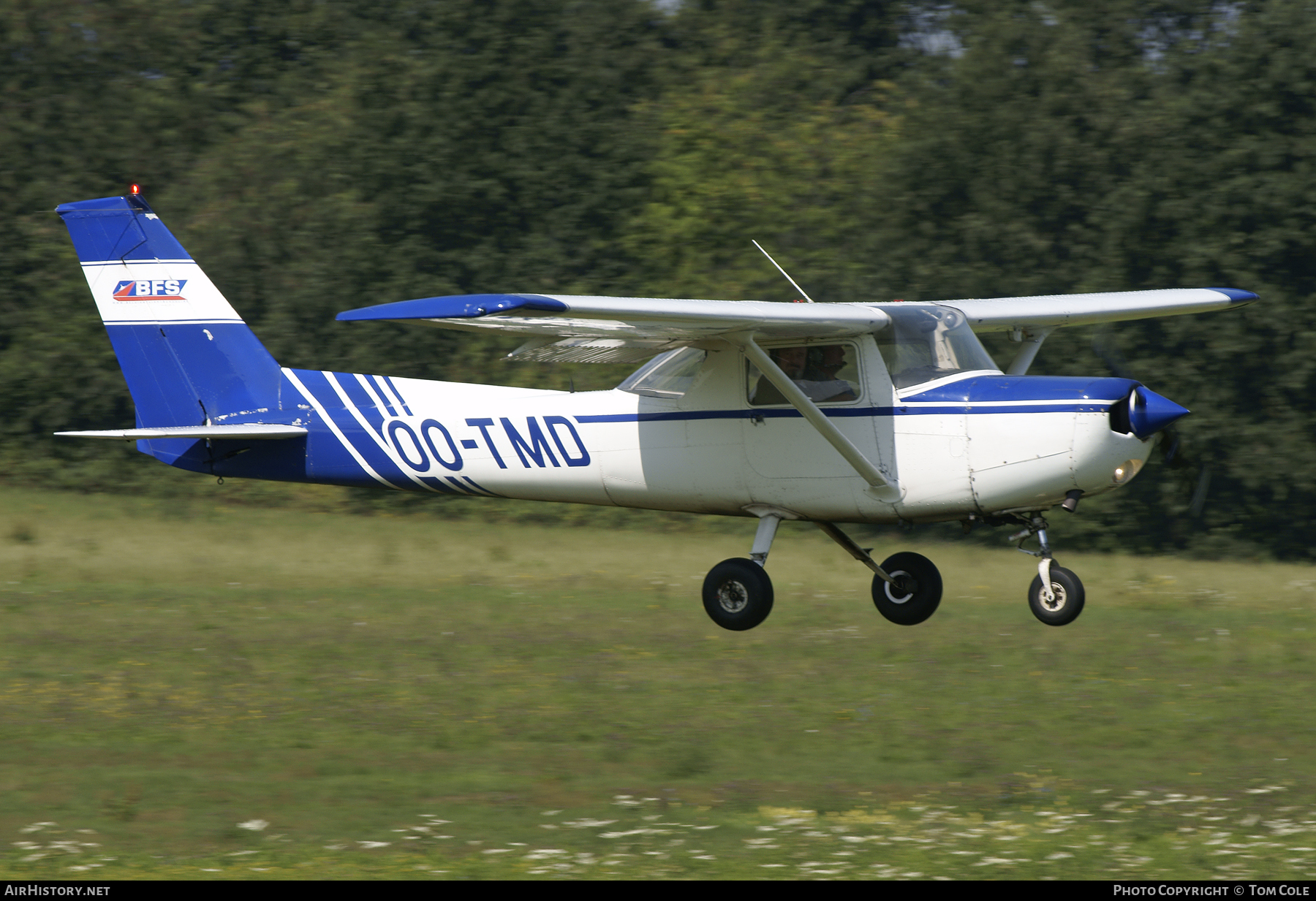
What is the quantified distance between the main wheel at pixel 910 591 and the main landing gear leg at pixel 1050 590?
1.04m

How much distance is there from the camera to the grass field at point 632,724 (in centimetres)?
834

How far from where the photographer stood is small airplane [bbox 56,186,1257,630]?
10.2 meters

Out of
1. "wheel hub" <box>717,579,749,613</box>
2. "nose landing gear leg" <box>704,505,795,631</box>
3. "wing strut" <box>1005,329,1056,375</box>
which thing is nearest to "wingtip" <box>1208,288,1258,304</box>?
"wing strut" <box>1005,329,1056,375</box>

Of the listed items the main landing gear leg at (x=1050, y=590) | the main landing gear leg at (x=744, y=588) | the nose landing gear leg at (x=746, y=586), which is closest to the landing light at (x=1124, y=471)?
the main landing gear leg at (x=1050, y=590)

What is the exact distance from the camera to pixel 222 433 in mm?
12094

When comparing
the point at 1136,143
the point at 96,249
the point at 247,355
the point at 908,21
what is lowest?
the point at 247,355

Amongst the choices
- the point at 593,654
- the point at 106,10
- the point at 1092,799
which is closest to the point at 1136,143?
the point at 593,654

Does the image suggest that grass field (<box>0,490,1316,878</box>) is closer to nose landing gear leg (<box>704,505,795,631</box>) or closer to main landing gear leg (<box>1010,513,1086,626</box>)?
nose landing gear leg (<box>704,505,795,631</box>)

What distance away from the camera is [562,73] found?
87.9 ft

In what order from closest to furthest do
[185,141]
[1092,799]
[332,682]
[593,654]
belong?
[1092,799] < [332,682] < [593,654] < [185,141]

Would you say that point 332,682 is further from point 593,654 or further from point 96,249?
→ point 96,249

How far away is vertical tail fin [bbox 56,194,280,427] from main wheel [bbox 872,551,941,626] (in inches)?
221

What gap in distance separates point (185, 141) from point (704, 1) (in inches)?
426

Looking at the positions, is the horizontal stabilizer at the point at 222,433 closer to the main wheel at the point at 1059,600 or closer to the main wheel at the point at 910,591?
the main wheel at the point at 910,591
